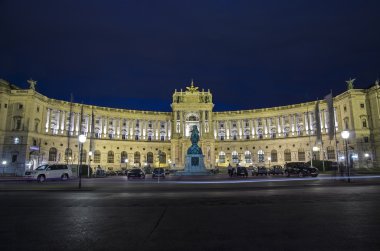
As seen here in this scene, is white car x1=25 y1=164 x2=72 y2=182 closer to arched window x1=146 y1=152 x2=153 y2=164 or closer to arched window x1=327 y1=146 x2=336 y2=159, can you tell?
arched window x1=146 y1=152 x2=153 y2=164

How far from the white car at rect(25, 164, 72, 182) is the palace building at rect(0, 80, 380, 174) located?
33.6 meters

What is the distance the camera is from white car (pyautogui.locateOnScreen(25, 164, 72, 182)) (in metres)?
37.1

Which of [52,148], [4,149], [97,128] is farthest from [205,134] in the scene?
[4,149]

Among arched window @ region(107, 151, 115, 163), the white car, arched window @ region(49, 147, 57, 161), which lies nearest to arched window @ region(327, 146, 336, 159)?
arched window @ region(107, 151, 115, 163)

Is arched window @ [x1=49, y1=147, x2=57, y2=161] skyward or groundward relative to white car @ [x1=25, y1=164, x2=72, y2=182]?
skyward

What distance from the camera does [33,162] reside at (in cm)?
7850

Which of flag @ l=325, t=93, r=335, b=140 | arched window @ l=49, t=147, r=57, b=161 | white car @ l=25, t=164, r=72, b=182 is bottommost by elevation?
white car @ l=25, t=164, r=72, b=182

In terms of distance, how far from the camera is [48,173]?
3841 centimetres

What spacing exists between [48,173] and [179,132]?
74309mm

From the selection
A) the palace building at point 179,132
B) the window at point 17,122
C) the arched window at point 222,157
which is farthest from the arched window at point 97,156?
the arched window at point 222,157

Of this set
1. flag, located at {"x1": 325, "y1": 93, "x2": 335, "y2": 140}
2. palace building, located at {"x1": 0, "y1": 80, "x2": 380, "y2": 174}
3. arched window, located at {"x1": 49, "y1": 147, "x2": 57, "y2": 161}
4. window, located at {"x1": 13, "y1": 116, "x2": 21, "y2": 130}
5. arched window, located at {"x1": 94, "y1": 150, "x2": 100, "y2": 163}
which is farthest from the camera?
arched window, located at {"x1": 94, "y1": 150, "x2": 100, "y2": 163}

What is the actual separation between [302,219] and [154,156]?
10657cm

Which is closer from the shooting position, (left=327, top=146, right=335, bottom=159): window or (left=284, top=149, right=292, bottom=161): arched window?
(left=327, top=146, right=335, bottom=159): window

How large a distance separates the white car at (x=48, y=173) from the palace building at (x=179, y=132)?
33.6 metres
